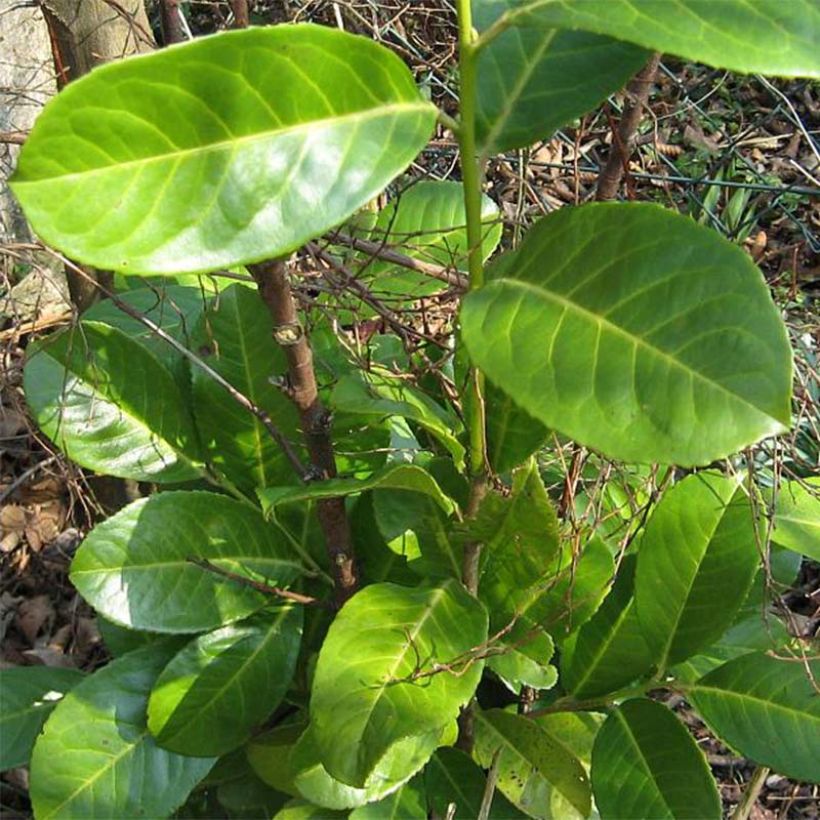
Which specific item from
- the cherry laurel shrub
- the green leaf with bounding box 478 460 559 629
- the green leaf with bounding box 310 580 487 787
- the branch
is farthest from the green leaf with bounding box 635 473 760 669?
the branch

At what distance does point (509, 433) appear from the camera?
3.57ft

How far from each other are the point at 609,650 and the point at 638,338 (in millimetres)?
681

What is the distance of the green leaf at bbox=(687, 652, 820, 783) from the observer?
3.90ft

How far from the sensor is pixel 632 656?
134 cm

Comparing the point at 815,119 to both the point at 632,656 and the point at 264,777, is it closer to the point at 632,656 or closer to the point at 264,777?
the point at 632,656

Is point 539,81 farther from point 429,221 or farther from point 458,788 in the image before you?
point 458,788

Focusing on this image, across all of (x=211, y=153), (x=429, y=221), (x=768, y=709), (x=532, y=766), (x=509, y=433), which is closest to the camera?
(x=211, y=153)

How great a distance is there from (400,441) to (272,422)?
0.60 feet

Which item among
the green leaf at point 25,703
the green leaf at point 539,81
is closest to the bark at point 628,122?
the green leaf at point 539,81

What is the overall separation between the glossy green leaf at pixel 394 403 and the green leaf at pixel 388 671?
164 mm

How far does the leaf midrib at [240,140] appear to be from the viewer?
0.70 meters

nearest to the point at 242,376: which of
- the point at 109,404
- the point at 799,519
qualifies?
the point at 109,404

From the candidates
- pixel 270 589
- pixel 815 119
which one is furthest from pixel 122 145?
pixel 815 119

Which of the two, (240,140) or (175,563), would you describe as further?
(175,563)
